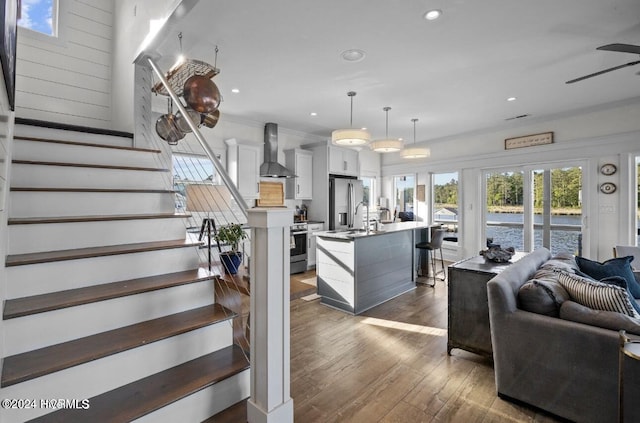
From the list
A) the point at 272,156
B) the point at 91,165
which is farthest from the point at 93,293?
the point at 272,156

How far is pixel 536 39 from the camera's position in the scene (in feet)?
9.31

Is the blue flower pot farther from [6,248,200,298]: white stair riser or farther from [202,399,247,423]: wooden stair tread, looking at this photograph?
[202,399,247,423]: wooden stair tread

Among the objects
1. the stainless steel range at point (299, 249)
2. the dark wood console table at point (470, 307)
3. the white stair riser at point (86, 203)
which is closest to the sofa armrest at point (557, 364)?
the dark wood console table at point (470, 307)

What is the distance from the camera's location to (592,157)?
4984mm

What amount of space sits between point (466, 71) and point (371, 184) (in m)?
4.70

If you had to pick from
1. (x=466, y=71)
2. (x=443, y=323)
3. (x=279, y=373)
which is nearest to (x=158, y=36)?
(x=279, y=373)

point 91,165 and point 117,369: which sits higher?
point 91,165

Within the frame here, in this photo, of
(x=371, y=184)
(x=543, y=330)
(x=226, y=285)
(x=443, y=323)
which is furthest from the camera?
(x=371, y=184)

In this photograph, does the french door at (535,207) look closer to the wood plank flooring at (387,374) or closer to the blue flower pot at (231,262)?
the wood plank flooring at (387,374)

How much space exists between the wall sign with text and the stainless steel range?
4.38 metres

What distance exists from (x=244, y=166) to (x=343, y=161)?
225 centimetres

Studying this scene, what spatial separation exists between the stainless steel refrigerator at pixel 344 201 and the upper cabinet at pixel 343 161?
0.17 meters

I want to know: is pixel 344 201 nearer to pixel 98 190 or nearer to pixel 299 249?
pixel 299 249

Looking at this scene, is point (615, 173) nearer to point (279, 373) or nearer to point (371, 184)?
point (371, 184)
